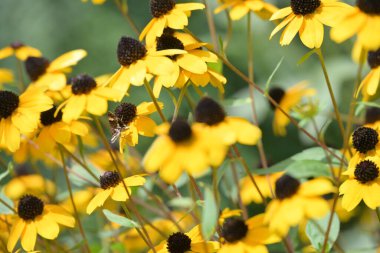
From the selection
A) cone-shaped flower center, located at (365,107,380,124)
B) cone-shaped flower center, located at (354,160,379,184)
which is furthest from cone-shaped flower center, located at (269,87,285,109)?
cone-shaped flower center, located at (354,160,379,184)

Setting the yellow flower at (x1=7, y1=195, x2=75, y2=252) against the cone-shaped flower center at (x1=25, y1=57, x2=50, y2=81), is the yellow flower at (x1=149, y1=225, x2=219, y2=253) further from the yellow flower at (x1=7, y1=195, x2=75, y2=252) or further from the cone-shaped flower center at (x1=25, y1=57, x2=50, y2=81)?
the cone-shaped flower center at (x1=25, y1=57, x2=50, y2=81)

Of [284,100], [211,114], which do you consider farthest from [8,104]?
[284,100]

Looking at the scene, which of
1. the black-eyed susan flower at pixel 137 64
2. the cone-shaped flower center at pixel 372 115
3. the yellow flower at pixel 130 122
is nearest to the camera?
the black-eyed susan flower at pixel 137 64

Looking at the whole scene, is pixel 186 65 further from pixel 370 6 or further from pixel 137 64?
pixel 370 6

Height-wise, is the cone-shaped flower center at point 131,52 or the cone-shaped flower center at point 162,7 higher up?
the cone-shaped flower center at point 162,7

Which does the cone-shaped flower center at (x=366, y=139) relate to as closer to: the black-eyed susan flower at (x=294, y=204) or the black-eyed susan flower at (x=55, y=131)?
the black-eyed susan flower at (x=294, y=204)

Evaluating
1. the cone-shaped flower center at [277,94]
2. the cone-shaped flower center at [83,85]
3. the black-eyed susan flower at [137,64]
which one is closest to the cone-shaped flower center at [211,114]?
the black-eyed susan flower at [137,64]
